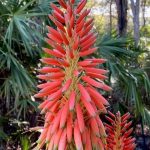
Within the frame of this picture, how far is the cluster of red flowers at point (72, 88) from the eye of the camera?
1.81 metres

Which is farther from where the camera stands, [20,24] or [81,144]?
[20,24]

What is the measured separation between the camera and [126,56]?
25.9 ft

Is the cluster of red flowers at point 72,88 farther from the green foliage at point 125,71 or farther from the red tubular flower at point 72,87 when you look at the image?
the green foliage at point 125,71

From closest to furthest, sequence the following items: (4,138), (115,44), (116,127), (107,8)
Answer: (116,127) < (4,138) < (115,44) < (107,8)

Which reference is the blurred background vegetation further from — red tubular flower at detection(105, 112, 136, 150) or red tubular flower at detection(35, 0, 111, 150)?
red tubular flower at detection(35, 0, 111, 150)

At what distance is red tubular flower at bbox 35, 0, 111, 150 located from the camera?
1808 mm

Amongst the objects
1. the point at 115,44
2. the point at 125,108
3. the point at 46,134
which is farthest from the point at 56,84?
the point at 125,108

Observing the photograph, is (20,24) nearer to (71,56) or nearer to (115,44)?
(115,44)

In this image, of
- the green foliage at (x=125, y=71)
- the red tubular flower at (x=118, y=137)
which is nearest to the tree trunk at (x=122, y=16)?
the green foliage at (x=125, y=71)

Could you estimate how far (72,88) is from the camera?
184 centimetres

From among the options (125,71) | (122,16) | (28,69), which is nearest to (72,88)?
(28,69)

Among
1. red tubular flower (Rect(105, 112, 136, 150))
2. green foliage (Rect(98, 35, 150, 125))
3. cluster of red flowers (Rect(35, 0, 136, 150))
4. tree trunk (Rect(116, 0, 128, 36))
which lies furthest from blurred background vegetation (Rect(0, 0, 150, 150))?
tree trunk (Rect(116, 0, 128, 36))

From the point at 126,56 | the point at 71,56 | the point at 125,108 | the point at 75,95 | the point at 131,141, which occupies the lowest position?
the point at 125,108

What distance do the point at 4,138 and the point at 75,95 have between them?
15.3 ft
